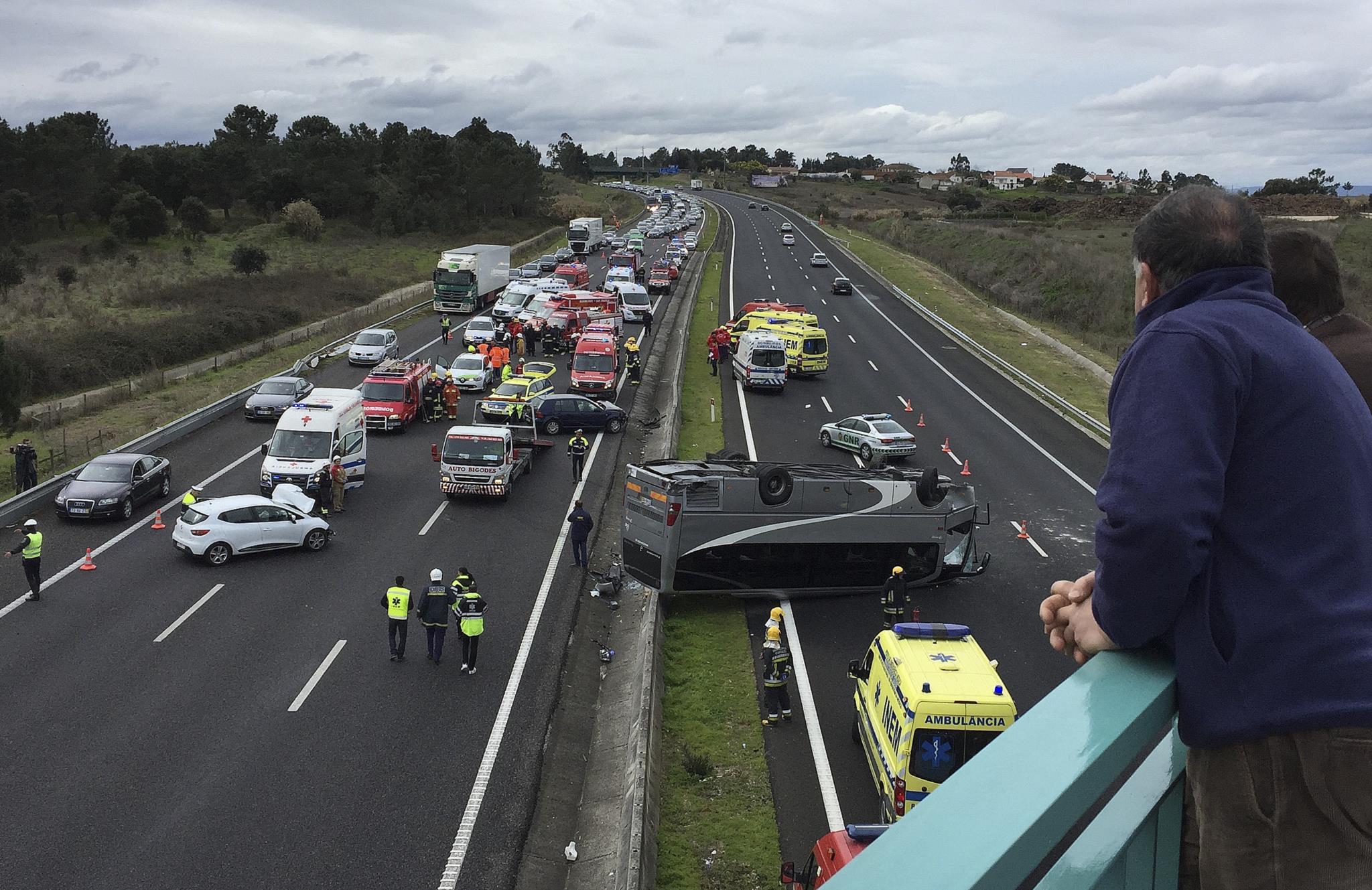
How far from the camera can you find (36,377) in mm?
49625

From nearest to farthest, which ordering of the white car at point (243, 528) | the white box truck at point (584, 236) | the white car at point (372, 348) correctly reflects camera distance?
the white car at point (243, 528)
the white car at point (372, 348)
the white box truck at point (584, 236)

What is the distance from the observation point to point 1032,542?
95.1 feet

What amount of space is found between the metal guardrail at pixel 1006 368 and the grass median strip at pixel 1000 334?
438mm

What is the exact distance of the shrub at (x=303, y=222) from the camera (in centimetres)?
10675

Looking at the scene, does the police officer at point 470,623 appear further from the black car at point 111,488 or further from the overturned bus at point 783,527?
the black car at point 111,488

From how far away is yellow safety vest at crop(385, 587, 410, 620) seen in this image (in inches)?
809

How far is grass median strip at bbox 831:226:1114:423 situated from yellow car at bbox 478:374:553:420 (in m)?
20.8

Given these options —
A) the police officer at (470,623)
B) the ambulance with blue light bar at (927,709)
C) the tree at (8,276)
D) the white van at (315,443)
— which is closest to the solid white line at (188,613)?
the police officer at (470,623)

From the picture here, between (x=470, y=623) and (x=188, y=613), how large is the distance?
736 cm

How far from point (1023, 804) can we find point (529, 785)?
16.2 m


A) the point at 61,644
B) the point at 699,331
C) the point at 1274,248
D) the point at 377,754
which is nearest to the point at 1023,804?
the point at 1274,248

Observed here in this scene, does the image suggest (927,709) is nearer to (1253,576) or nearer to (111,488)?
(1253,576)

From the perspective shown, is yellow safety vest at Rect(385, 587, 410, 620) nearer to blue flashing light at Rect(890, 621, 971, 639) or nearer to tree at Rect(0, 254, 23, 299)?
blue flashing light at Rect(890, 621, 971, 639)

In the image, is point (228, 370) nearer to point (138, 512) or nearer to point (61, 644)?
point (138, 512)
